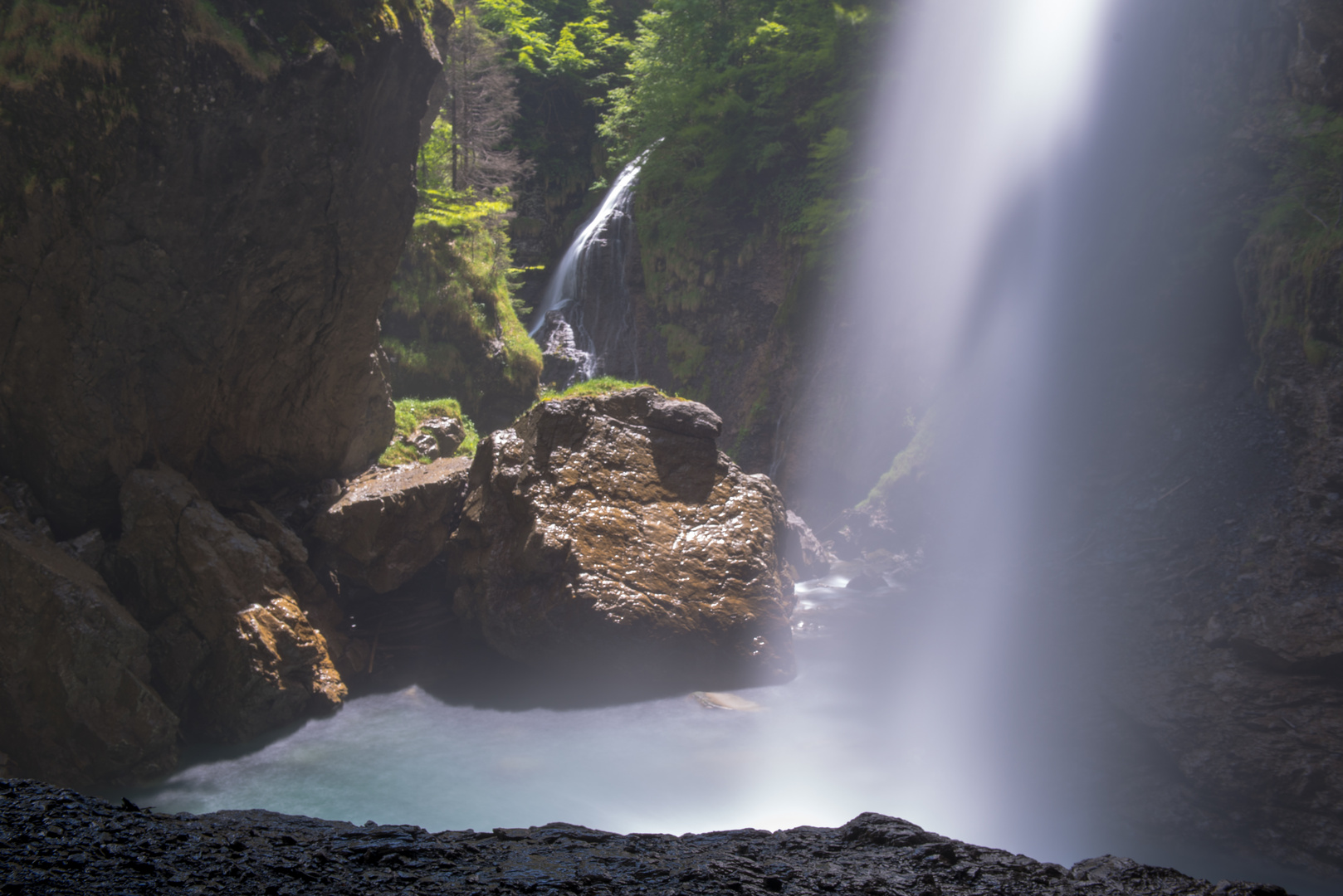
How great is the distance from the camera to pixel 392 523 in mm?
9984

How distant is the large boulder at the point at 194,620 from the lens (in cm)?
772

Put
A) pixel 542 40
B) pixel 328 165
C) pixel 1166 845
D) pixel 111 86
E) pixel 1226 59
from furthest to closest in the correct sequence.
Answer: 1. pixel 542 40
2. pixel 1226 59
3. pixel 328 165
4. pixel 111 86
5. pixel 1166 845

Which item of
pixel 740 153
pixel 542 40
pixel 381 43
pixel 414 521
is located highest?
pixel 542 40

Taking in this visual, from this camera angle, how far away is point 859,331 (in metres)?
17.1

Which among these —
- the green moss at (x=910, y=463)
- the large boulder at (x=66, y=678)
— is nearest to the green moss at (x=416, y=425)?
the large boulder at (x=66, y=678)

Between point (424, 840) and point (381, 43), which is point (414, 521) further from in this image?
point (424, 840)

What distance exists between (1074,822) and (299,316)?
9.31m

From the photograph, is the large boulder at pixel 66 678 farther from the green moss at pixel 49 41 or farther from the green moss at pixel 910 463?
the green moss at pixel 910 463

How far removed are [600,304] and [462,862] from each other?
2006 cm


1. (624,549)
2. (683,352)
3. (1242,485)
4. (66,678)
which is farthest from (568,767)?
(683,352)

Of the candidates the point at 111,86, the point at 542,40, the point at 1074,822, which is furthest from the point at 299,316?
the point at 542,40

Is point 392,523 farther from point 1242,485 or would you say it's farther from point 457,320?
point 1242,485

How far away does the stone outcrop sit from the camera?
684cm

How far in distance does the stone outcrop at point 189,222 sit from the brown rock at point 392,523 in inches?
45.7
